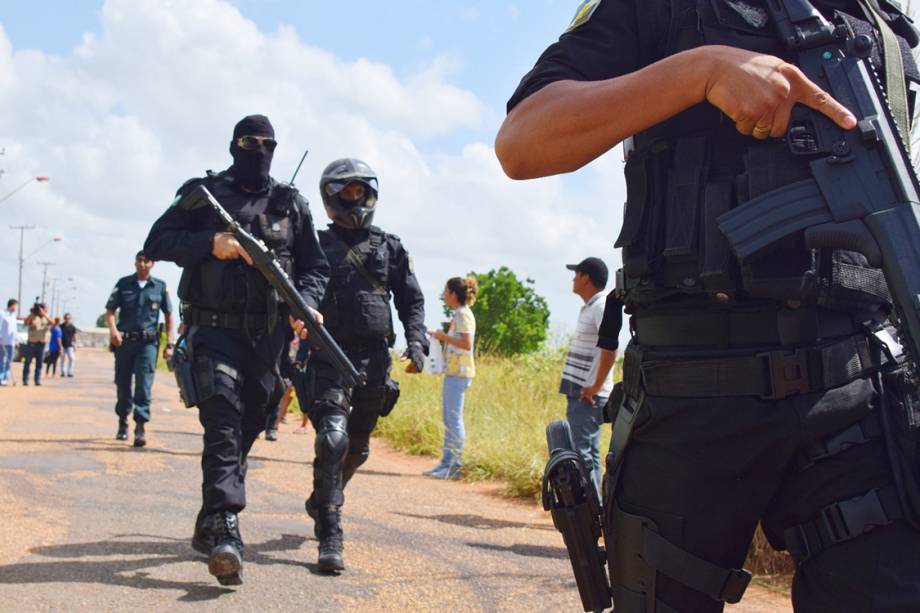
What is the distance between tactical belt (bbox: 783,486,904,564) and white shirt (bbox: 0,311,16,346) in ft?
71.8

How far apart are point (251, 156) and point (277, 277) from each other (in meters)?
0.74

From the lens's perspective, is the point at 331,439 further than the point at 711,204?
Yes

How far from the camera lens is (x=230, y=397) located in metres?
5.01

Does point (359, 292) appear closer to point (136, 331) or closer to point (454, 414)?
point (454, 414)

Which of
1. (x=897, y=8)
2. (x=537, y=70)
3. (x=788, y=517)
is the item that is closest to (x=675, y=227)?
(x=537, y=70)

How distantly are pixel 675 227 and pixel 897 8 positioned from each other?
0.77m

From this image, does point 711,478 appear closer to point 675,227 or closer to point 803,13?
point 675,227

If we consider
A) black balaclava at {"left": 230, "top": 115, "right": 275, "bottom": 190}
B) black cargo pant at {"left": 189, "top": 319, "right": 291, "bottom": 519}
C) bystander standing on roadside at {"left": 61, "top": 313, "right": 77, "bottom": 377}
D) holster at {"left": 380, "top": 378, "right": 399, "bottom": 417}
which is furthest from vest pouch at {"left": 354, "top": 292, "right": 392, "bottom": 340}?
→ bystander standing on roadside at {"left": 61, "top": 313, "right": 77, "bottom": 377}

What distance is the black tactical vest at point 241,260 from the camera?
5223 millimetres

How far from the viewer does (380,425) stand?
14102 millimetres

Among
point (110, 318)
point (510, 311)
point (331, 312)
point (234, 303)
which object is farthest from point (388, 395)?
point (510, 311)

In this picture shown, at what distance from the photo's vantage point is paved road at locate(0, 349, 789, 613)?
185 inches

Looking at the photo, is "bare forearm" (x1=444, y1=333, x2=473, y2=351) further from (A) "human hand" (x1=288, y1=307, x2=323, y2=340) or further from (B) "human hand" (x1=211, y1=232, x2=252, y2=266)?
(B) "human hand" (x1=211, y1=232, x2=252, y2=266)

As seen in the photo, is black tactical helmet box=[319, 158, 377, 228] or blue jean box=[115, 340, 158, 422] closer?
black tactical helmet box=[319, 158, 377, 228]
